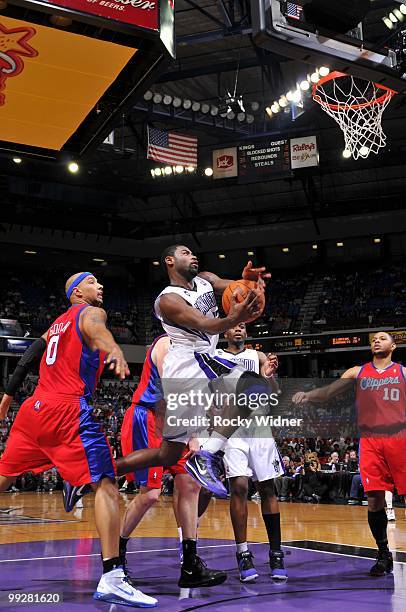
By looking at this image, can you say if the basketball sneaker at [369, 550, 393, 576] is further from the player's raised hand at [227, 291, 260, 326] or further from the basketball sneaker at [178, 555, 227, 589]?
the player's raised hand at [227, 291, 260, 326]

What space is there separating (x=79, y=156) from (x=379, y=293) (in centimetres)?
2370

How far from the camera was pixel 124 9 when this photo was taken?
469 centimetres

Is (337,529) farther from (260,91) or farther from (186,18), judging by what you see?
(260,91)

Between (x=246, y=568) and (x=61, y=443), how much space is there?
177cm

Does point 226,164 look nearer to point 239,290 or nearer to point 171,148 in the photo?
point 171,148

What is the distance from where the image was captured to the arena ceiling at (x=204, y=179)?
1861cm

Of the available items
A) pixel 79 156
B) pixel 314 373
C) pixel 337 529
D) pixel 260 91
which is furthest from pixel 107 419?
pixel 79 156

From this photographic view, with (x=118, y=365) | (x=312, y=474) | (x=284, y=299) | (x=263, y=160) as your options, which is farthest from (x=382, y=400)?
(x=284, y=299)

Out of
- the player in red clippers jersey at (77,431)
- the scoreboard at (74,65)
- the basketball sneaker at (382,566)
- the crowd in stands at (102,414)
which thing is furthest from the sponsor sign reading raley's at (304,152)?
the player in red clippers jersey at (77,431)

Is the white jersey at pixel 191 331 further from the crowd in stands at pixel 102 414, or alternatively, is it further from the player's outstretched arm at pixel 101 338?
the crowd in stands at pixel 102 414

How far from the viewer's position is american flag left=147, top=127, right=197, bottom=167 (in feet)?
60.1

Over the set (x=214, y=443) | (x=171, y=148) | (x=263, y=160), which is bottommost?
(x=214, y=443)

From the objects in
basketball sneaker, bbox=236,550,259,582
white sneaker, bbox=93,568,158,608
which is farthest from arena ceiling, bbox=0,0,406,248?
white sneaker, bbox=93,568,158,608

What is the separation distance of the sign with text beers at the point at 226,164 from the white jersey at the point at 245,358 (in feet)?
47.5
